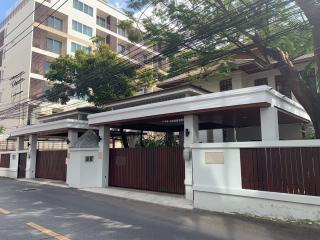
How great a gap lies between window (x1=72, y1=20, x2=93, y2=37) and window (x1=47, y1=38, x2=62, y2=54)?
3.07 metres

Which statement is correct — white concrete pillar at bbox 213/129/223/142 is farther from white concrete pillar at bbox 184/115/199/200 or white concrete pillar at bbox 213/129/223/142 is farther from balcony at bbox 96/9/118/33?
balcony at bbox 96/9/118/33

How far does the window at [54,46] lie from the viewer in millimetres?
36344

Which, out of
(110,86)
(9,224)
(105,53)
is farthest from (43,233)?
(105,53)

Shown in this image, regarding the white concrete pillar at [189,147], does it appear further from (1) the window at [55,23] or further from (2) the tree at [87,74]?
(1) the window at [55,23]

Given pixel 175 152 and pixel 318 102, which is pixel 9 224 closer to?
pixel 175 152

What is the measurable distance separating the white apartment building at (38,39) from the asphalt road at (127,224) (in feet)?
82.0

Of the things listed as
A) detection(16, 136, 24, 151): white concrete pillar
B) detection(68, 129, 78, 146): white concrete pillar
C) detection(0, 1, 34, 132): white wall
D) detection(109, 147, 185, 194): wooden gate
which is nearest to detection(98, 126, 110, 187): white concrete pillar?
detection(109, 147, 185, 194): wooden gate

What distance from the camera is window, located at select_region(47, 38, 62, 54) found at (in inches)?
1431

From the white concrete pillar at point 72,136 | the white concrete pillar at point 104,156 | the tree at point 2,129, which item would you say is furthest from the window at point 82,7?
the white concrete pillar at point 104,156

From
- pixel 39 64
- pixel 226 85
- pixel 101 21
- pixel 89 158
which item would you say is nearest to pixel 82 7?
pixel 101 21

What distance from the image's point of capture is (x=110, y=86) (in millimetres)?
23609

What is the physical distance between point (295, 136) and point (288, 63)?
Answer: 760cm

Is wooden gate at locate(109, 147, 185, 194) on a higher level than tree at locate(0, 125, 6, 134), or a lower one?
lower

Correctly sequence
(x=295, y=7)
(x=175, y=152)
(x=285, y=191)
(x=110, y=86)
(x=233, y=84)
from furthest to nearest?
(x=110, y=86)
(x=233, y=84)
(x=175, y=152)
(x=295, y=7)
(x=285, y=191)
